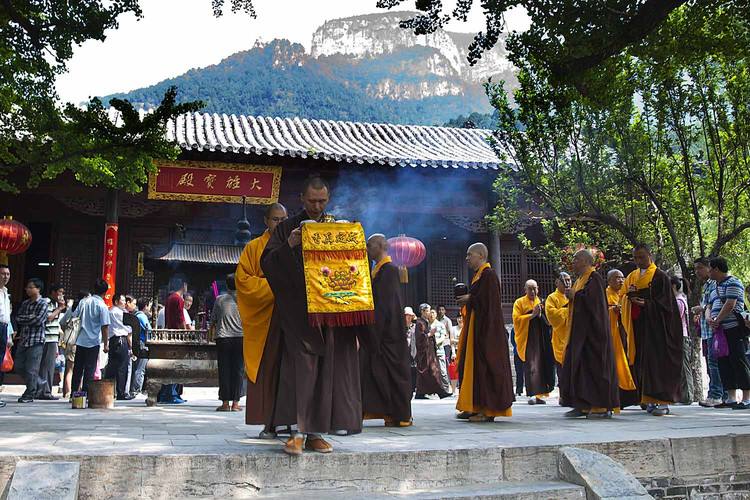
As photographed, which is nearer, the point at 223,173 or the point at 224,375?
the point at 224,375

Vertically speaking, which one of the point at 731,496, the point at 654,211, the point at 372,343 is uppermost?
the point at 654,211

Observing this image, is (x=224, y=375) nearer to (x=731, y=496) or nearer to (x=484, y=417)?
(x=484, y=417)

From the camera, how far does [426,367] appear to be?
11.1m

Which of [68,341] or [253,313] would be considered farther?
[68,341]

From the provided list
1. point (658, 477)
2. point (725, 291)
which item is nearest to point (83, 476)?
point (658, 477)

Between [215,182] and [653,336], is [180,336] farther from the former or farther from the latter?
[215,182]

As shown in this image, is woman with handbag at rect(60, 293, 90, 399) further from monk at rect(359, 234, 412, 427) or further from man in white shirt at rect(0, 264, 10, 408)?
monk at rect(359, 234, 412, 427)

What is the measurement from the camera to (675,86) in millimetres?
8648

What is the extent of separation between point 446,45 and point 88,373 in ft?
265

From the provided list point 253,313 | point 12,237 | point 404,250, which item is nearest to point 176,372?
point 253,313

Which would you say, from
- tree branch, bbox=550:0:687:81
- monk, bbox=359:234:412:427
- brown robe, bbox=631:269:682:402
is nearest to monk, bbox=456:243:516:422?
monk, bbox=359:234:412:427

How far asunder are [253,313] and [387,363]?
168 cm

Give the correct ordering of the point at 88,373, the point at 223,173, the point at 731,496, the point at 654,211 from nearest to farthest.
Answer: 1. the point at 731,496
2. the point at 88,373
3. the point at 654,211
4. the point at 223,173

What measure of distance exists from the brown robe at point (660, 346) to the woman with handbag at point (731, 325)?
0.85m
